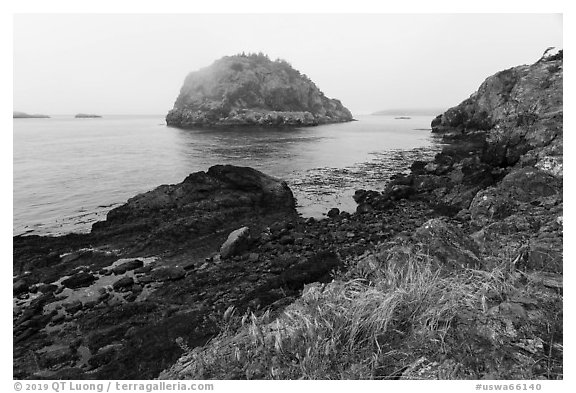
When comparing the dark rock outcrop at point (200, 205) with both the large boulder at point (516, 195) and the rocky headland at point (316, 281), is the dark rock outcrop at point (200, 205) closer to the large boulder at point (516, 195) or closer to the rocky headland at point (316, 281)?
the rocky headland at point (316, 281)

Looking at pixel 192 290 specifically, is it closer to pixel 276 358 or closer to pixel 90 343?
pixel 90 343

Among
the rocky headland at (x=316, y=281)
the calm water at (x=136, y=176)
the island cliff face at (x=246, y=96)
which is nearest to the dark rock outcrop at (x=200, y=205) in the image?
the rocky headland at (x=316, y=281)

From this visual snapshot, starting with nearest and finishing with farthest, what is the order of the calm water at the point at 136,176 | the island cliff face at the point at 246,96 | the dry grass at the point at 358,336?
the dry grass at the point at 358,336 → the calm water at the point at 136,176 → the island cliff face at the point at 246,96

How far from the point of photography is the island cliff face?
104m

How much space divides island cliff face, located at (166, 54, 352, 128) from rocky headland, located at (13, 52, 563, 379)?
284 ft

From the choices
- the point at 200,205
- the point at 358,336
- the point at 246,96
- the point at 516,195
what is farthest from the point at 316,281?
the point at 246,96

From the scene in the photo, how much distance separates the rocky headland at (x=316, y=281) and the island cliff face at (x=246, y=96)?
86.5 meters

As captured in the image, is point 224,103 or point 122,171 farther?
point 224,103

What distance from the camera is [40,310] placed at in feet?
29.6

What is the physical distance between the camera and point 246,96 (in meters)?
114

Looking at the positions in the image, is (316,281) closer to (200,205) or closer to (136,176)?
(200,205)

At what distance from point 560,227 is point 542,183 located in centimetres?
638

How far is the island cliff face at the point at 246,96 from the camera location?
341ft

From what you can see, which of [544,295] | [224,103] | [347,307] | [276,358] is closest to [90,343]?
[276,358]
